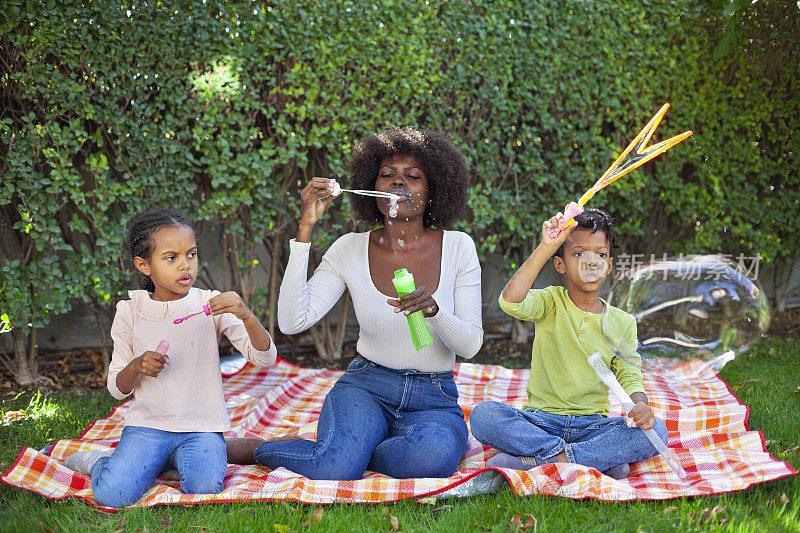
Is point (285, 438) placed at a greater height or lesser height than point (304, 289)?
lesser

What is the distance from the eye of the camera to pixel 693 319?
2752mm

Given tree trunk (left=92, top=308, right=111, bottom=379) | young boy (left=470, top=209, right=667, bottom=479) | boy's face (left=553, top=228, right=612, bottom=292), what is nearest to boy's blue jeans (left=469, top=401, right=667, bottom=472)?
young boy (left=470, top=209, right=667, bottom=479)

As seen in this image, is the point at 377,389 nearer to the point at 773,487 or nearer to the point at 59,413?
the point at 773,487

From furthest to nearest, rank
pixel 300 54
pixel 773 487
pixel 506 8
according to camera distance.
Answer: pixel 506 8 → pixel 300 54 → pixel 773 487

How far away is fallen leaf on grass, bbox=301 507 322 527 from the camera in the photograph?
2.24m

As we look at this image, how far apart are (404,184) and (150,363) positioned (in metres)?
1.15

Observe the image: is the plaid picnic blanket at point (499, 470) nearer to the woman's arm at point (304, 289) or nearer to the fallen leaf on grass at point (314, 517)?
the fallen leaf on grass at point (314, 517)

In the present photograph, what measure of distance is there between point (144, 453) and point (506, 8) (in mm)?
3357

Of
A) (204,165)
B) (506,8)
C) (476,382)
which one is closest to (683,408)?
(476,382)

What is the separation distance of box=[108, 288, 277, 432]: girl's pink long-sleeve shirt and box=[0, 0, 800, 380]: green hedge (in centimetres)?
135

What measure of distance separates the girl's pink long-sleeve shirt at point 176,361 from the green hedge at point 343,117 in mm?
1350

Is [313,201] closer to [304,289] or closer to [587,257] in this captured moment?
[304,289]

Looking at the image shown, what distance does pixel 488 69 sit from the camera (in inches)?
181

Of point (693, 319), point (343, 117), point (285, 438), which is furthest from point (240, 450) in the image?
point (343, 117)
